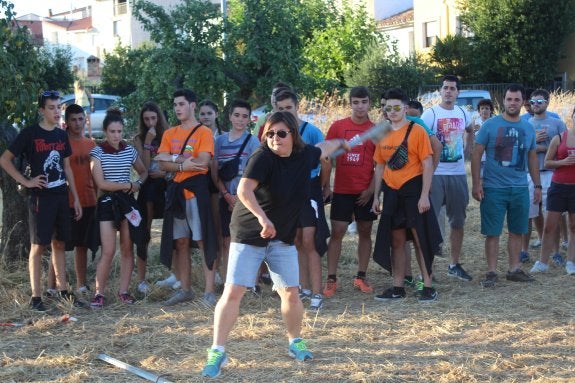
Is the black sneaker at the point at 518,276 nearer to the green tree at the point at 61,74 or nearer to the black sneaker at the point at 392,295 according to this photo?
the black sneaker at the point at 392,295

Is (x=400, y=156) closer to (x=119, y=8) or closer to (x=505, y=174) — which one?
(x=505, y=174)

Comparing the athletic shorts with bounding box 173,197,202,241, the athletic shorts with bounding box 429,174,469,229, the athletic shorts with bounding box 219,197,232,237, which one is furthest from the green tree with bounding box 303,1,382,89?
the athletic shorts with bounding box 173,197,202,241

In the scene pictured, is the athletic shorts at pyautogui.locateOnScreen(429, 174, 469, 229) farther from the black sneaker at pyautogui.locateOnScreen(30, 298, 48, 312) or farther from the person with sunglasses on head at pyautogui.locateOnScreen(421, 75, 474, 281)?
the black sneaker at pyautogui.locateOnScreen(30, 298, 48, 312)

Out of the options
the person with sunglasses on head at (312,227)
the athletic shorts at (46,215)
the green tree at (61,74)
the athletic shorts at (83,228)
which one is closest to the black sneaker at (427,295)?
the person with sunglasses on head at (312,227)

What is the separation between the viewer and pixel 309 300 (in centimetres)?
706

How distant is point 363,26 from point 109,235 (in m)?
27.1

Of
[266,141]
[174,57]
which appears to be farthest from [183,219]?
[174,57]

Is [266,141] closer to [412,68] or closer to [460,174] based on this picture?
[460,174]

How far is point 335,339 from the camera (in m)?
5.88

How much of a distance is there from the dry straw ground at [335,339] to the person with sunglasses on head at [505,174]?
505 millimetres

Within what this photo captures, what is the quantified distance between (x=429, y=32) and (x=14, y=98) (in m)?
34.9

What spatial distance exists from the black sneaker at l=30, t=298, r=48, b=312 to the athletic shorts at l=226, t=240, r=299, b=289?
7.71 feet

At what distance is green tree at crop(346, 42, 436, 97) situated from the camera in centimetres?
3022

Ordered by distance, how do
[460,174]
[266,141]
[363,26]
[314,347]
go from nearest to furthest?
1. [266,141]
2. [314,347]
3. [460,174]
4. [363,26]
